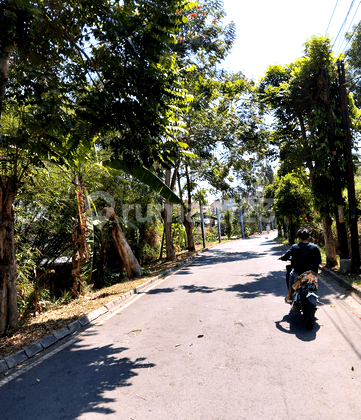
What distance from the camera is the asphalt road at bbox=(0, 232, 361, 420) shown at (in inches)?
151

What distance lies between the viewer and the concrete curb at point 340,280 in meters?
9.30

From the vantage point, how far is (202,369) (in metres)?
4.85

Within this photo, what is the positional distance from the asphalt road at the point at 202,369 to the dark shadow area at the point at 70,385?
1 cm

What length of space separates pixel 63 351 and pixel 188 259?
17.0 m

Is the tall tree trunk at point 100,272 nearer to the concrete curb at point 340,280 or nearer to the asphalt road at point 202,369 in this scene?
the asphalt road at point 202,369

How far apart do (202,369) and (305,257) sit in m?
3.29

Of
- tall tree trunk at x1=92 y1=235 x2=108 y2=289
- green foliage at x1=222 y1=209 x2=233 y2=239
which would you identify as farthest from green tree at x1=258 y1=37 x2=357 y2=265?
green foliage at x1=222 y1=209 x2=233 y2=239

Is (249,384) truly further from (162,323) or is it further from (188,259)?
(188,259)

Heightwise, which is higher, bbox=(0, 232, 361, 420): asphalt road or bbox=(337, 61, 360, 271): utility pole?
bbox=(337, 61, 360, 271): utility pole

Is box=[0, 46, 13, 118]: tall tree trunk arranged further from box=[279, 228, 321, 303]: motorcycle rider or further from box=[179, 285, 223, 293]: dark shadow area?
box=[179, 285, 223, 293]: dark shadow area

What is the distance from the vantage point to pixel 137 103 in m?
6.81

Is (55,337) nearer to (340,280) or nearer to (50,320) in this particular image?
(50,320)

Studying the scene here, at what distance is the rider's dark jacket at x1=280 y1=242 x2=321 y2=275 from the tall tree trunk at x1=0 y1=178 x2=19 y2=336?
18.4 feet

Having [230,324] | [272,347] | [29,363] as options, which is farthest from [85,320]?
[272,347]
